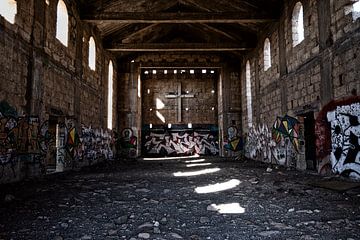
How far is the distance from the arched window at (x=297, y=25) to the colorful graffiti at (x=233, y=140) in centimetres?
902

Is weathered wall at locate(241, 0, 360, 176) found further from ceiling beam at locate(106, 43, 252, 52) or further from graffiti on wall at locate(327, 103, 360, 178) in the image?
ceiling beam at locate(106, 43, 252, 52)

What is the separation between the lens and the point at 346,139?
7500mm

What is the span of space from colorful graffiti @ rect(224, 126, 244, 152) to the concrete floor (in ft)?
39.3

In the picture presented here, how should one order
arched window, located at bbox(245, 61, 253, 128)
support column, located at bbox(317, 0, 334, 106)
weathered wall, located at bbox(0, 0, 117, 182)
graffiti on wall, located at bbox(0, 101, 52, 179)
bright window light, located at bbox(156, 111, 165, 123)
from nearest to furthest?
graffiti on wall, located at bbox(0, 101, 52, 179)
weathered wall, located at bbox(0, 0, 117, 182)
support column, located at bbox(317, 0, 334, 106)
arched window, located at bbox(245, 61, 253, 128)
bright window light, located at bbox(156, 111, 165, 123)

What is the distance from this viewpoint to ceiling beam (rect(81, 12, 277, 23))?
12.1 m

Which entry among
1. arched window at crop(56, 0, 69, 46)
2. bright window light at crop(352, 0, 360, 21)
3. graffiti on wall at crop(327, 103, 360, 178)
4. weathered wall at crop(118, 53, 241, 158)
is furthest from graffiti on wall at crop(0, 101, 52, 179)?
weathered wall at crop(118, 53, 241, 158)

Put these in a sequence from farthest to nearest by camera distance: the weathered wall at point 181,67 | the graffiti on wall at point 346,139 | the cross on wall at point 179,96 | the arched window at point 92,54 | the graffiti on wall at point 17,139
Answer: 1. the cross on wall at point 179,96
2. the weathered wall at point 181,67
3. the arched window at point 92,54
4. the graffiti on wall at point 346,139
5. the graffiti on wall at point 17,139

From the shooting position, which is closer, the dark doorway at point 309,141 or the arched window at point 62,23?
the arched window at point 62,23

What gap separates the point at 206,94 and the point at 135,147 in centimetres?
721

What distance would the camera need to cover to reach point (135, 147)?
19.4m

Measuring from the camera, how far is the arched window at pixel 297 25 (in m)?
10.6

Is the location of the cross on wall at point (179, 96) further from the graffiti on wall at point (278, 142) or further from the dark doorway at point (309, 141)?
the dark doorway at point (309, 141)

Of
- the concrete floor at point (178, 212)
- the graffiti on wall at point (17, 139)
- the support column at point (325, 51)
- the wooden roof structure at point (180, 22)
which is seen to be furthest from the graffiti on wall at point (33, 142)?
the support column at point (325, 51)

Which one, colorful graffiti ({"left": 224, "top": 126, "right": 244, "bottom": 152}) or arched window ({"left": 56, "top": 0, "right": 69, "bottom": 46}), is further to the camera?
colorful graffiti ({"left": 224, "top": 126, "right": 244, "bottom": 152})
